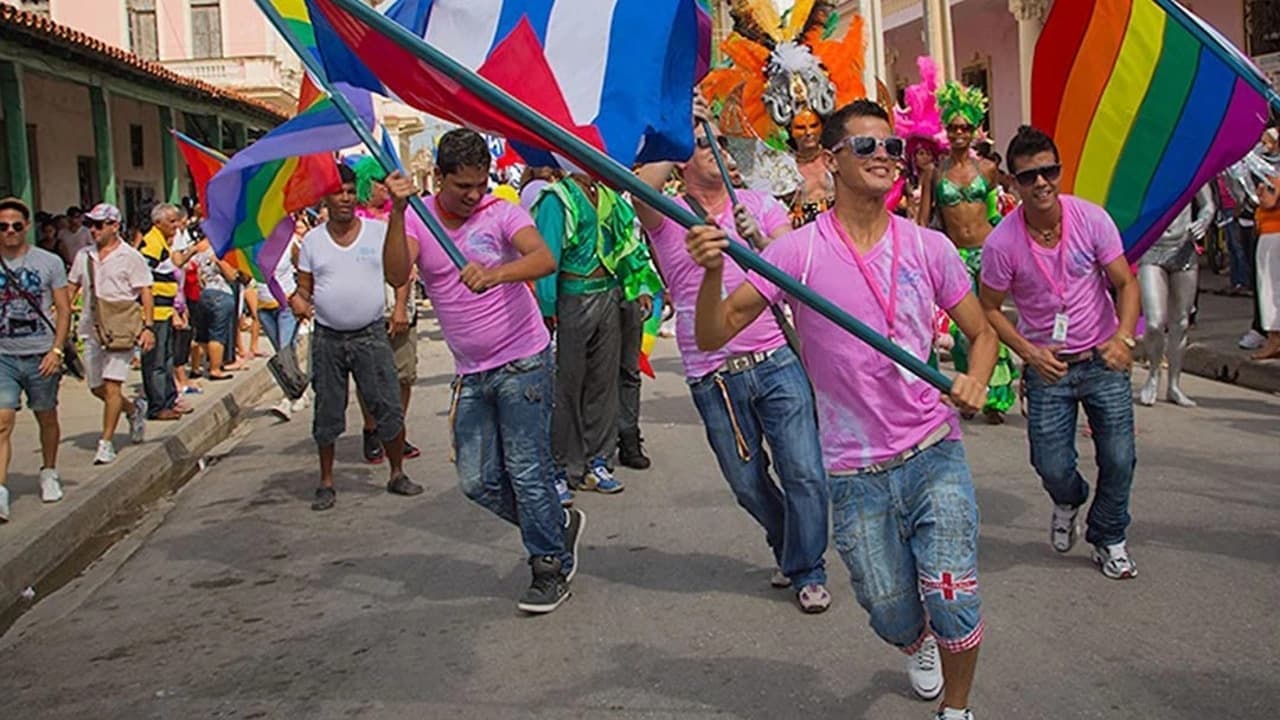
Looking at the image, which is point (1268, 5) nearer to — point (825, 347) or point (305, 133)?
point (305, 133)

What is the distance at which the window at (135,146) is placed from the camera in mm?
28250

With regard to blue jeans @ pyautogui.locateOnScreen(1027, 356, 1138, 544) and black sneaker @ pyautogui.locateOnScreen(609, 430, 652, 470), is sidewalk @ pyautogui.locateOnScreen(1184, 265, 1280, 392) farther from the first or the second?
blue jeans @ pyautogui.locateOnScreen(1027, 356, 1138, 544)

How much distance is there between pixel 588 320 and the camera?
841cm

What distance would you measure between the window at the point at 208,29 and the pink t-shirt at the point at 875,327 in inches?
1604

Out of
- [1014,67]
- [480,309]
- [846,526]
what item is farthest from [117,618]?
[1014,67]

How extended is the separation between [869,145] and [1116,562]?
2574mm

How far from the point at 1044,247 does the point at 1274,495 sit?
244 centimetres

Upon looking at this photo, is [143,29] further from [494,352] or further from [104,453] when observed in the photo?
[494,352]

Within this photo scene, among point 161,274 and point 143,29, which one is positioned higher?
point 143,29

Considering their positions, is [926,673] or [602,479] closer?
[926,673]

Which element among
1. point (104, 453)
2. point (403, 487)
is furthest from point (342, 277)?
point (104, 453)

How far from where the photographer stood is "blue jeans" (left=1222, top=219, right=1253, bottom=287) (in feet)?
54.2

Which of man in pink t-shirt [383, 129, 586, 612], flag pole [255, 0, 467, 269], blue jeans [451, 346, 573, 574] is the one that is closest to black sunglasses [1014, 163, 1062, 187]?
man in pink t-shirt [383, 129, 586, 612]

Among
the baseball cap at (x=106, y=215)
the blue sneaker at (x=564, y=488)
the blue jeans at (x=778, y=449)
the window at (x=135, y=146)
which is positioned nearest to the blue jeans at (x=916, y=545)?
the blue jeans at (x=778, y=449)
